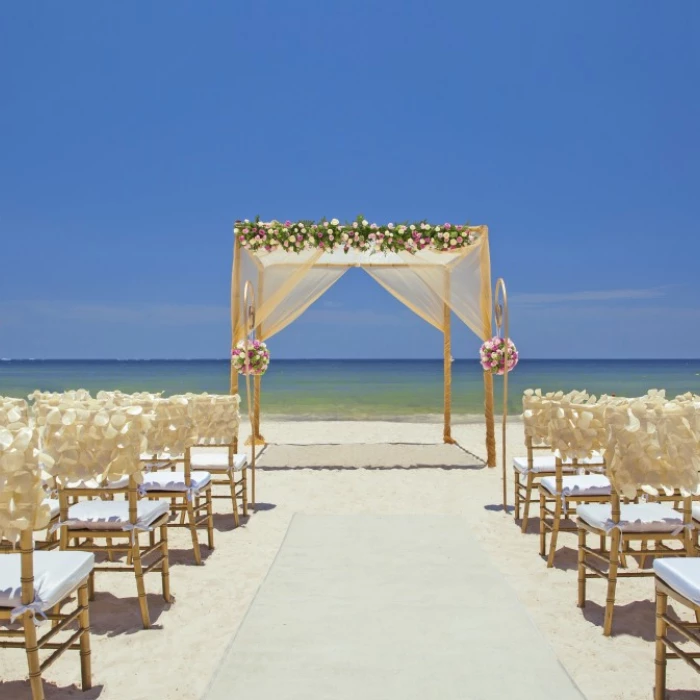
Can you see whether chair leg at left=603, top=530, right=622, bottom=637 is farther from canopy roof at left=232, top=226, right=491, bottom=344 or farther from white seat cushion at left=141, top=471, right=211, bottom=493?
canopy roof at left=232, top=226, right=491, bottom=344

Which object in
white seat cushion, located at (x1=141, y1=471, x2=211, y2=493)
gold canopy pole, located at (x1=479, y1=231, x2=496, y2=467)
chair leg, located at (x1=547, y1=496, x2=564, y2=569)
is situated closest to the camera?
chair leg, located at (x1=547, y1=496, x2=564, y2=569)

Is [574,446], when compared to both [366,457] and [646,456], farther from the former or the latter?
[366,457]

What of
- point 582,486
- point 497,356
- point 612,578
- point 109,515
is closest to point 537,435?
point 582,486

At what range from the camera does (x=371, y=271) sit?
8531mm

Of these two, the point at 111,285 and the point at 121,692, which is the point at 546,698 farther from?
the point at 111,285

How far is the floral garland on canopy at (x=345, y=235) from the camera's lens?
7.29m

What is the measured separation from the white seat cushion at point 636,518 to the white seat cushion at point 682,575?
0.58 meters

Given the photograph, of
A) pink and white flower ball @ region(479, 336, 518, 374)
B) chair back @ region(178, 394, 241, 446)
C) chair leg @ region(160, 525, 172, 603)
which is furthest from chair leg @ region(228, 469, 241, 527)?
pink and white flower ball @ region(479, 336, 518, 374)

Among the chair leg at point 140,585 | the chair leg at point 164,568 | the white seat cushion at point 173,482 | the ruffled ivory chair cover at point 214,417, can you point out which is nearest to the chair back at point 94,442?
the chair leg at point 140,585

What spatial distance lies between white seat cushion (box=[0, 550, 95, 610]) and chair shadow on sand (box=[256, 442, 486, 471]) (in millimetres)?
5151

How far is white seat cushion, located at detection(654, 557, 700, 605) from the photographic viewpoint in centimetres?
212

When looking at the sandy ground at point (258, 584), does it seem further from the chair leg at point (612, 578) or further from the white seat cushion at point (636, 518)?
the white seat cushion at point (636, 518)

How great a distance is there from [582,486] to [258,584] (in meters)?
2.18

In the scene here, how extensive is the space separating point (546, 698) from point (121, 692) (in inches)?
65.2
